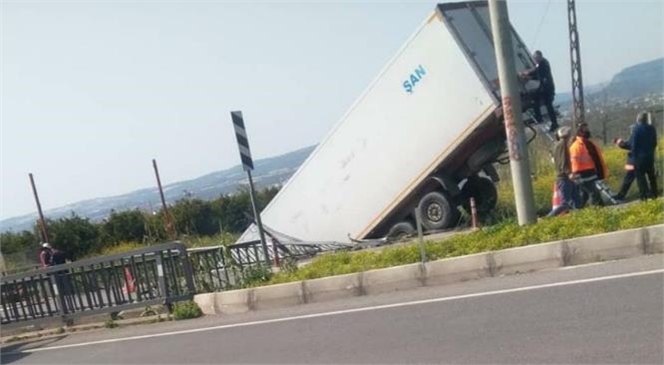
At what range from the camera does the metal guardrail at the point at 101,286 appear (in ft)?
40.4

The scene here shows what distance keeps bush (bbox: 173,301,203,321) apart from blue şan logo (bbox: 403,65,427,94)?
19.8ft

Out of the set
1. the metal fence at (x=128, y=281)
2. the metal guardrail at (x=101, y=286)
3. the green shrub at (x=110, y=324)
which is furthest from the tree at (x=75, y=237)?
the green shrub at (x=110, y=324)

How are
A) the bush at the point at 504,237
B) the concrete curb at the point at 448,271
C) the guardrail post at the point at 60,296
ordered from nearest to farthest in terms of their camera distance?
1. the concrete curb at the point at 448,271
2. the bush at the point at 504,237
3. the guardrail post at the point at 60,296

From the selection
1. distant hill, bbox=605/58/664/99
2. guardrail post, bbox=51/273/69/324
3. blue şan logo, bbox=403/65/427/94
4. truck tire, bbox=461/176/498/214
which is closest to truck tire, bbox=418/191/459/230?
truck tire, bbox=461/176/498/214

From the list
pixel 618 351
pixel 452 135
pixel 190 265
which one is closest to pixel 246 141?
pixel 190 265

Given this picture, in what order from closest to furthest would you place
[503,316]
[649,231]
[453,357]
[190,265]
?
[453,357] → [503,316] → [649,231] → [190,265]

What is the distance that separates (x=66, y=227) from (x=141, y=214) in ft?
10.6

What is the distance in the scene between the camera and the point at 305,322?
9.56 m

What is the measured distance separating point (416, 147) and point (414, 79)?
1.35 m

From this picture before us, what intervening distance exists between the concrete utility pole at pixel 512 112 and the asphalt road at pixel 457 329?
6.28 feet

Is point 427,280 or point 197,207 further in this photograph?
point 197,207

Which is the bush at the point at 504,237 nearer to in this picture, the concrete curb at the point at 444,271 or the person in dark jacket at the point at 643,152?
the concrete curb at the point at 444,271

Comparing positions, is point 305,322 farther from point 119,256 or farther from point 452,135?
Answer: point 452,135

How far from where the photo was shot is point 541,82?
1523cm
